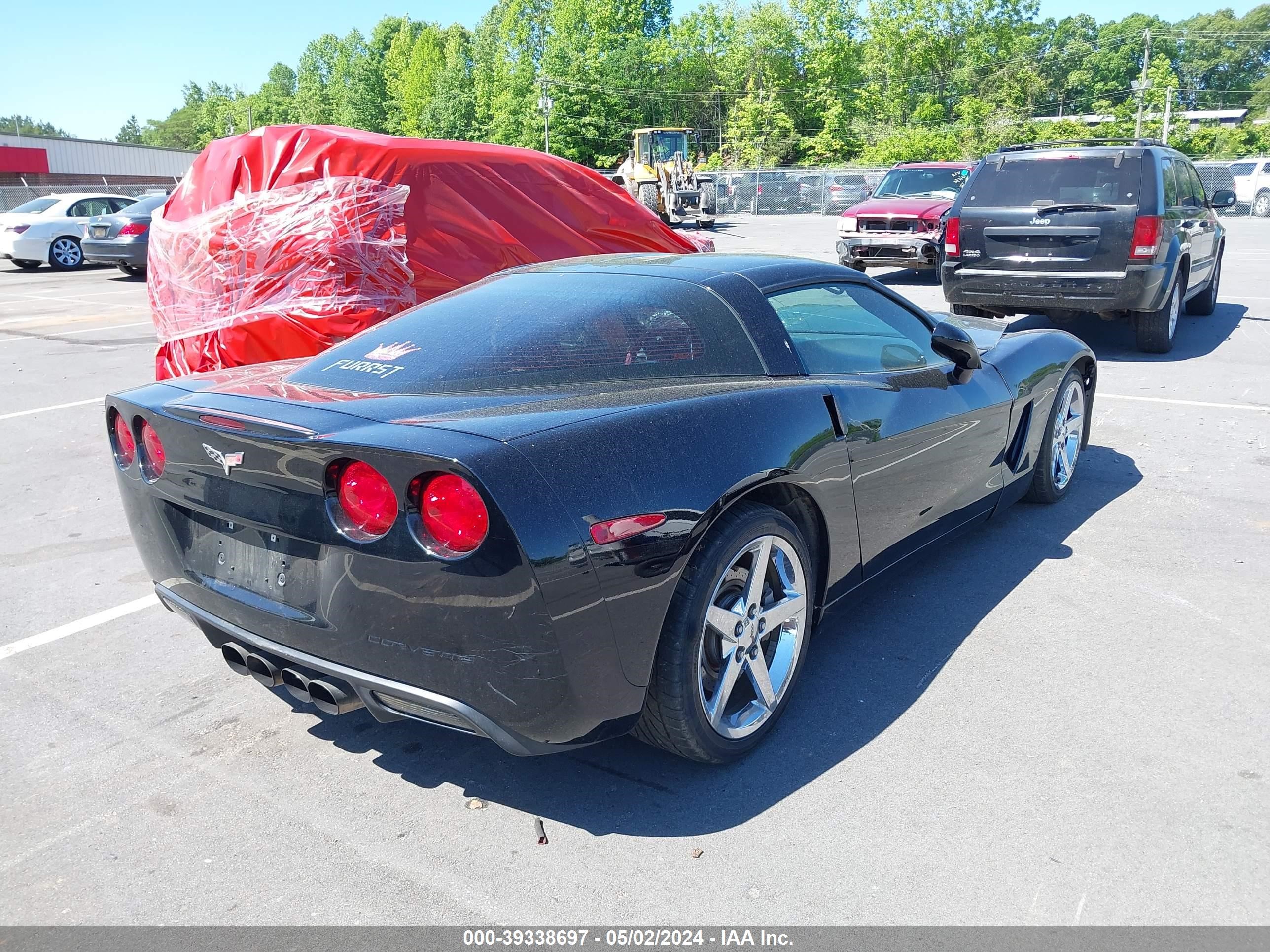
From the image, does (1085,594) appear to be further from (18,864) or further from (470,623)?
(18,864)

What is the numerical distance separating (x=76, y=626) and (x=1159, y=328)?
8.89 metres

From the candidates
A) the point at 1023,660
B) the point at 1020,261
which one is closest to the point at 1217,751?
the point at 1023,660

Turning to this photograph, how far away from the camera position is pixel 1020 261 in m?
9.16

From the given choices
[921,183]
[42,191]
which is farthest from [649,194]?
[42,191]

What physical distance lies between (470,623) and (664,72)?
90.6m

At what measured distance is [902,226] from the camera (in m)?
15.0

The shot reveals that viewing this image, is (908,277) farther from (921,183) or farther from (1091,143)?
(1091,143)

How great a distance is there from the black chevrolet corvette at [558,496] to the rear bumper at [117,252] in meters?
17.2

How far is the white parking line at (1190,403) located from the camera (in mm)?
7371

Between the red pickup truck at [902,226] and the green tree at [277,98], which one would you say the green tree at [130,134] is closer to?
the green tree at [277,98]

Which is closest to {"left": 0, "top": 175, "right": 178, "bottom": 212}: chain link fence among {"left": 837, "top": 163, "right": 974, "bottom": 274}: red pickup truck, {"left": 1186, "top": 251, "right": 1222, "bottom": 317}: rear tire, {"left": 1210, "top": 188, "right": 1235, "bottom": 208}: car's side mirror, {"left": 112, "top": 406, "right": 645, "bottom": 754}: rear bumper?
{"left": 837, "top": 163, "right": 974, "bottom": 274}: red pickup truck

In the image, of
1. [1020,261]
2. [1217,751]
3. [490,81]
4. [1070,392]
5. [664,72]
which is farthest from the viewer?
[490,81]

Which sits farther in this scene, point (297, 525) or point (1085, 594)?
point (1085, 594)

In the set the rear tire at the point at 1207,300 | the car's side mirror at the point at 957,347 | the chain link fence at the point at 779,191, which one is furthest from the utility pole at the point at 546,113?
the car's side mirror at the point at 957,347
